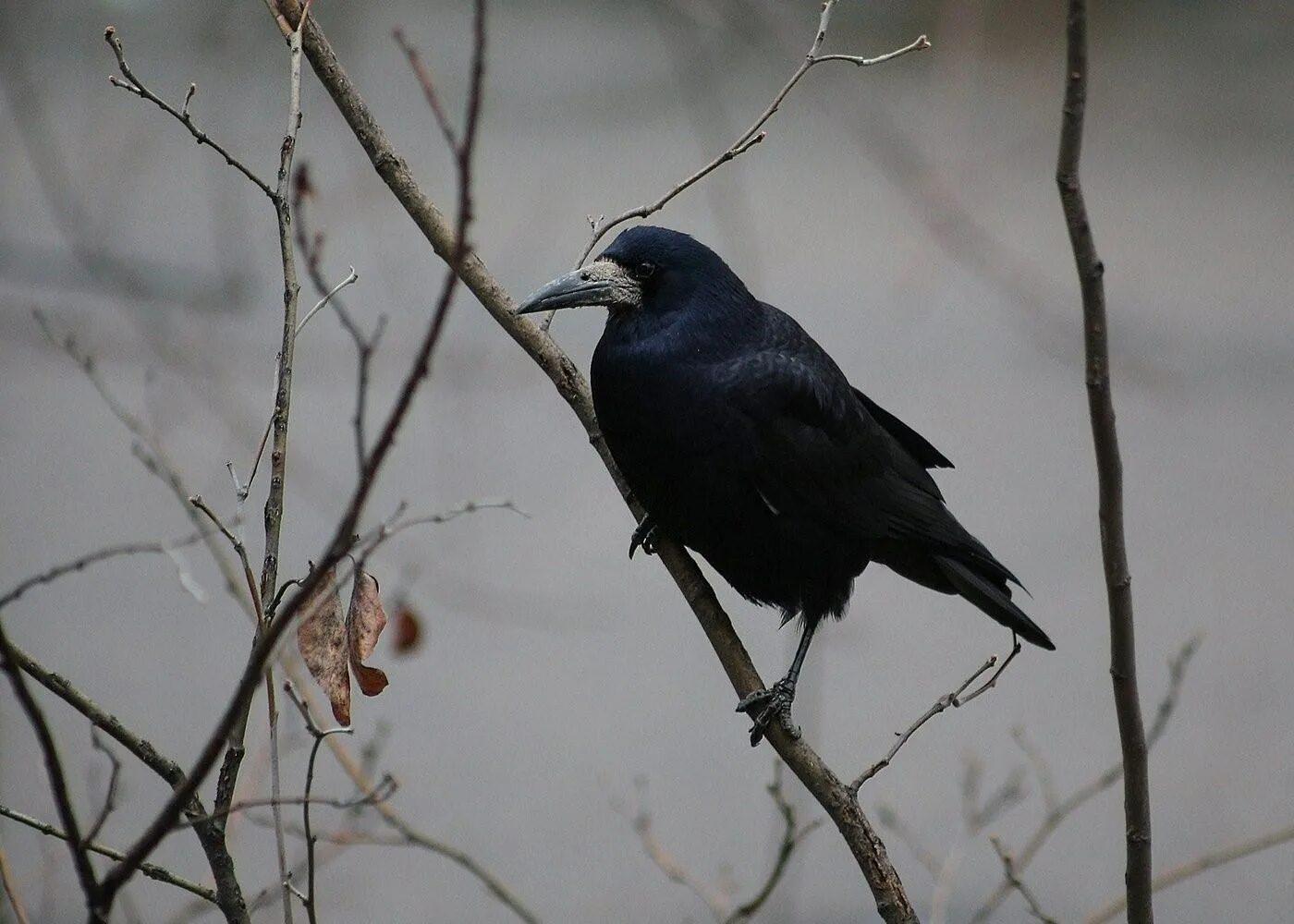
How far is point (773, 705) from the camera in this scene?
1.96m

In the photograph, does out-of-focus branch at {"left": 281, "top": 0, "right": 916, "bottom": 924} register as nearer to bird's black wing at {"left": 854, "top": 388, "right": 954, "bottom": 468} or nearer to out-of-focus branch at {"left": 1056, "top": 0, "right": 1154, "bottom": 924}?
out-of-focus branch at {"left": 1056, "top": 0, "right": 1154, "bottom": 924}

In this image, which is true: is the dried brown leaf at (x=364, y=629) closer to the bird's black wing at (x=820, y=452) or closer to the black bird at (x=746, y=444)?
the black bird at (x=746, y=444)

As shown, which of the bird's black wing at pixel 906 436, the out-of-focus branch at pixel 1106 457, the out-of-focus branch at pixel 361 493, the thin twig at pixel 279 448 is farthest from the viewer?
the bird's black wing at pixel 906 436

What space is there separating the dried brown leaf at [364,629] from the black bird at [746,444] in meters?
0.64

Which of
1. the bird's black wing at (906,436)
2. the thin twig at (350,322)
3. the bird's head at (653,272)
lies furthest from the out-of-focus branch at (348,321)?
the bird's black wing at (906,436)

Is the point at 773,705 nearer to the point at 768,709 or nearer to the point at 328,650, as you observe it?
the point at 768,709

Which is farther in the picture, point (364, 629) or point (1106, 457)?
point (364, 629)

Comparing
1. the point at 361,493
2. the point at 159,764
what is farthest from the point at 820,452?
the point at 361,493

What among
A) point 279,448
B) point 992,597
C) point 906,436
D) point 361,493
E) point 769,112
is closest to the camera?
point 361,493

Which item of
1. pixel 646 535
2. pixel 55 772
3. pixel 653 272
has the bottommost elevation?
pixel 55 772

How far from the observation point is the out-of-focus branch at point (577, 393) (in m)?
1.60

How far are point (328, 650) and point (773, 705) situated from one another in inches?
29.6

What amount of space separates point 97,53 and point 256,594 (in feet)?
15.7

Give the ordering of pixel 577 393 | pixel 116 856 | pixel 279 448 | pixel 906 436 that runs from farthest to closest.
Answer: pixel 906 436
pixel 577 393
pixel 279 448
pixel 116 856
